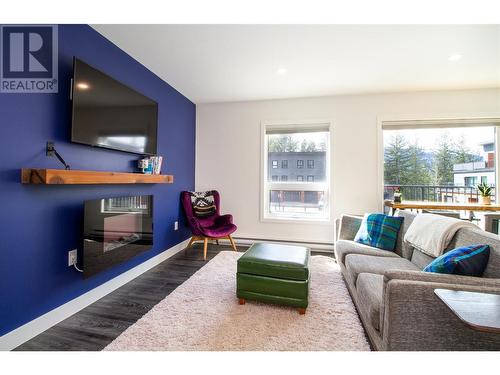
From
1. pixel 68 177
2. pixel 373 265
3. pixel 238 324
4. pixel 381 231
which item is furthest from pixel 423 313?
pixel 68 177

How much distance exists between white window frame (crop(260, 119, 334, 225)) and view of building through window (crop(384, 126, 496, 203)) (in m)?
0.88

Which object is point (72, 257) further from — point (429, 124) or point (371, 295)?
point (429, 124)

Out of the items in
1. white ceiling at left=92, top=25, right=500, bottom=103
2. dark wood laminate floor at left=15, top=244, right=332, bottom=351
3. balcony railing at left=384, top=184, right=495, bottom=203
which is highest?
white ceiling at left=92, top=25, right=500, bottom=103

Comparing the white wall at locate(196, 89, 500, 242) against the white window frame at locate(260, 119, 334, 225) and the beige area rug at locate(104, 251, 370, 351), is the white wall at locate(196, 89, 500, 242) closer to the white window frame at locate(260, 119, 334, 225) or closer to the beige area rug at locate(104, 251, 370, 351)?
the white window frame at locate(260, 119, 334, 225)

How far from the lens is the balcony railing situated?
3320 mm

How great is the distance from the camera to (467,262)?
126 centimetres

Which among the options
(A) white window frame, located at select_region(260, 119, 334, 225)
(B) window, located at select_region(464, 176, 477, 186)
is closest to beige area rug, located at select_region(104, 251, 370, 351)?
(A) white window frame, located at select_region(260, 119, 334, 225)

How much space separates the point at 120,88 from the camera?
217cm

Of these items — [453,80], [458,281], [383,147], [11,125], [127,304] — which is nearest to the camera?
[458,281]

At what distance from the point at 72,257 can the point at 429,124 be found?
15.5 feet
